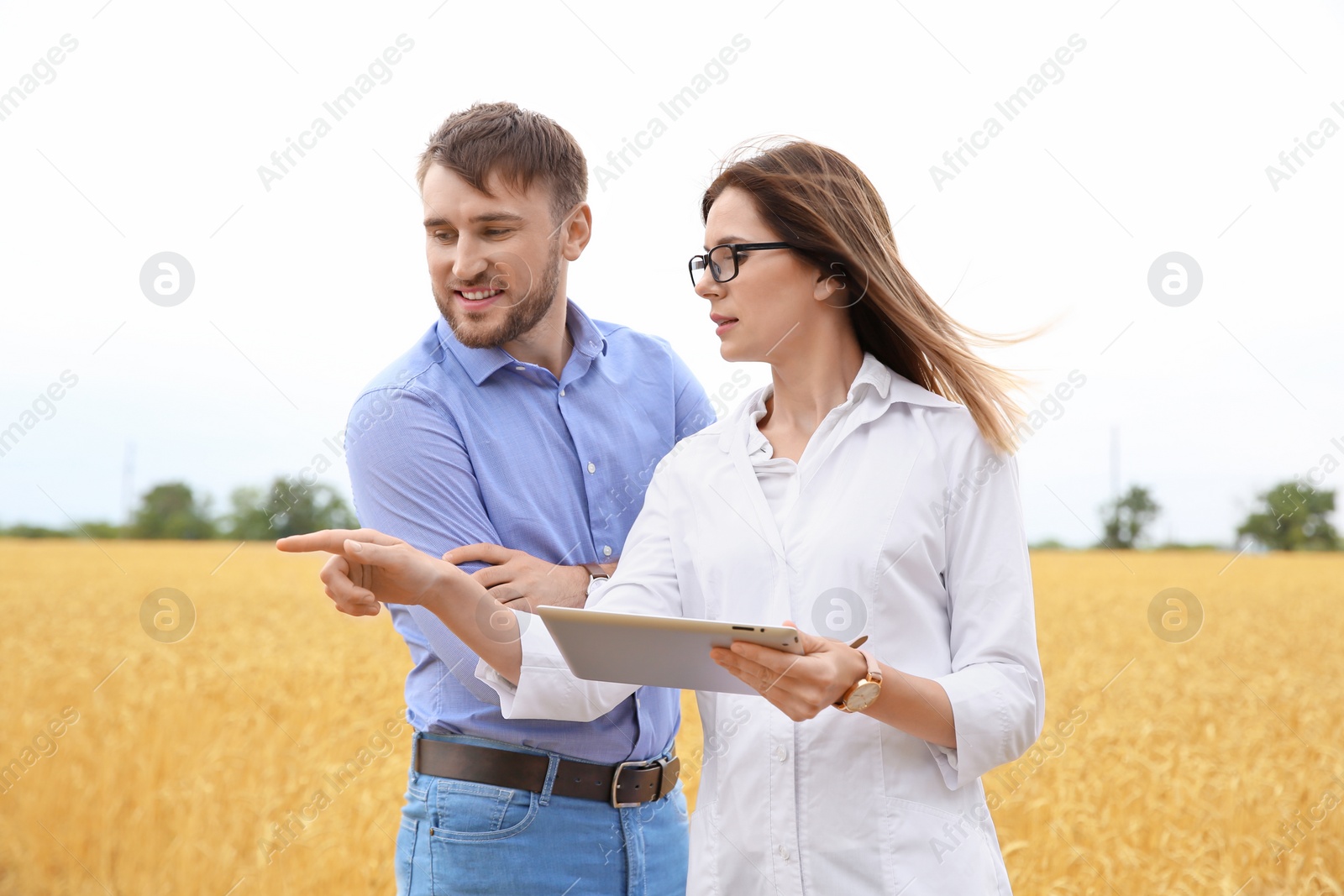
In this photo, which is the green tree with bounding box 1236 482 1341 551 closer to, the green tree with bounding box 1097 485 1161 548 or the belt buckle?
the green tree with bounding box 1097 485 1161 548

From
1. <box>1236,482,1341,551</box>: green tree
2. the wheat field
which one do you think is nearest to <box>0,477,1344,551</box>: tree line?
<box>1236,482,1341,551</box>: green tree

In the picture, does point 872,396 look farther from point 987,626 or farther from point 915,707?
point 915,707

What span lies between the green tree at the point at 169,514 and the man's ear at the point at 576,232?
1540 inches

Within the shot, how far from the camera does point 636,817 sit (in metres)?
2.46

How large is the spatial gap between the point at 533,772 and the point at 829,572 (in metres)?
0.90

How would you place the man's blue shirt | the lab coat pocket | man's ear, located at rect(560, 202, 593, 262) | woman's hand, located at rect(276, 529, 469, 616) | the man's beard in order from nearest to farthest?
the lab coat pocket, woman's hand, located at rect(276, 529, 469, 616), the man's blue shirt, the man's beard, man's ear, located at rect(560, 202, 593, 262)

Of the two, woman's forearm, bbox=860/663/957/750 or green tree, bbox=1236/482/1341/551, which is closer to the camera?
woman's forearm, bbox=860/663/957/750

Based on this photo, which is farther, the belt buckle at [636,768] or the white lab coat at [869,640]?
the belt buckle at [636,768]

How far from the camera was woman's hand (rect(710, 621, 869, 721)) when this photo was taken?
1.64 m

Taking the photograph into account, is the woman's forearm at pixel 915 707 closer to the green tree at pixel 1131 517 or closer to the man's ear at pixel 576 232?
the man's ear at pixel 576 232

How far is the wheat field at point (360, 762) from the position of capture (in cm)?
450

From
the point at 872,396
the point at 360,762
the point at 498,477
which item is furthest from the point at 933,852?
the point at 360,762

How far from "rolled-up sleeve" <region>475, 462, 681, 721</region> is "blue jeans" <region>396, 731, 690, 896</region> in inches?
9.1

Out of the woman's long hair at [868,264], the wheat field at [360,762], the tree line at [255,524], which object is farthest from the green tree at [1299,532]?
the woman's long hair at [868,264]
